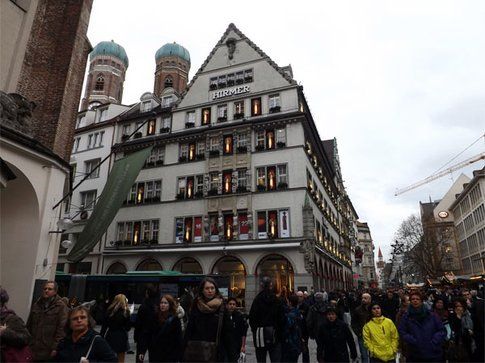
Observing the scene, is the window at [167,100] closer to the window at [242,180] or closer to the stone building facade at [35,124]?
the window at [242,180]

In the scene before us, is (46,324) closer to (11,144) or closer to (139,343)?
(139,343)

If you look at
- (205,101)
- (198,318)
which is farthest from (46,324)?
(205,101)

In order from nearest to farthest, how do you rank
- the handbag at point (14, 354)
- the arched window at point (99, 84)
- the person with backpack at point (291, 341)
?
the handbag at point (14, 354), the person with backpack at point (291, 341), the arched window at point (99, 84)

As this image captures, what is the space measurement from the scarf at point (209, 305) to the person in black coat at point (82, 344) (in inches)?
48.6

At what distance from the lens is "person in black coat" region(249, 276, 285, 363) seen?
6727 millimetres

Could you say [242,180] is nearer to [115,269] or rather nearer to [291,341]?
[115,269]

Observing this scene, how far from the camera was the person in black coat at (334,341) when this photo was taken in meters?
6.88

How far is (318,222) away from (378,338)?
85.1ft

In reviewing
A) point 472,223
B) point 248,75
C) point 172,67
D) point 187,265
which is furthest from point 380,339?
point 172,67

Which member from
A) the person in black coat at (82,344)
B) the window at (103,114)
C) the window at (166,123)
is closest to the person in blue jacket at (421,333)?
the person in black coat at (82,344)

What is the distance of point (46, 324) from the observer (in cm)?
595

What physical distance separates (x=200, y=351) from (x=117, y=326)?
3.69 meters

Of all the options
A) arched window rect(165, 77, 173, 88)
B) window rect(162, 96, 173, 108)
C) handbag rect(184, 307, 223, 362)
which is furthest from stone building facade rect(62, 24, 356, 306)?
arched window rect(165, 77, 173, 88)

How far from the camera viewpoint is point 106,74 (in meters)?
76.0
